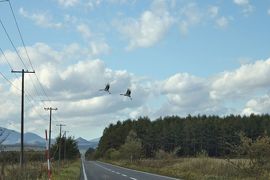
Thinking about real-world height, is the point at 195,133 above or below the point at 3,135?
above

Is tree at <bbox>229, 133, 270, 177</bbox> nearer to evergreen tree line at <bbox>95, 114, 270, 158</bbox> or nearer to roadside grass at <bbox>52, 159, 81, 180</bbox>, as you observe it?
roadside grass at <bbox>52, 159, 81, 180</bbox>

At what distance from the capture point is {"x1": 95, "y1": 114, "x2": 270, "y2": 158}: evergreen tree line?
147500 millimetres

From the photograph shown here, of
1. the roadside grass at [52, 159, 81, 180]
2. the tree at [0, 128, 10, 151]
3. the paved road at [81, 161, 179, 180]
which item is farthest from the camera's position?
the paved road at [81, 161, 179, 180]

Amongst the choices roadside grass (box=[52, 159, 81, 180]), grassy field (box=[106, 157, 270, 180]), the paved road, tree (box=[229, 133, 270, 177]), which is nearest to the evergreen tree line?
grassy field (box=[106, 157, 270, 180])

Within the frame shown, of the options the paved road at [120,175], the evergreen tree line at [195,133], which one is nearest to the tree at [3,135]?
the paved road at [120,175]

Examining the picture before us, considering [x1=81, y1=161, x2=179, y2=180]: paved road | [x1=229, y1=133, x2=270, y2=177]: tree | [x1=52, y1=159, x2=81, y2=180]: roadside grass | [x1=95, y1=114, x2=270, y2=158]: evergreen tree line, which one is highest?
[x1=95, y1=114, x2=270, y2=158]: evergreen tree line

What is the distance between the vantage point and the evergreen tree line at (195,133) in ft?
484

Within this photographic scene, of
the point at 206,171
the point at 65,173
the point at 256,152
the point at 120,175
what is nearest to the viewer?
the point at 256,152

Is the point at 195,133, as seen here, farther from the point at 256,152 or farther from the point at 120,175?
the point at 256,152

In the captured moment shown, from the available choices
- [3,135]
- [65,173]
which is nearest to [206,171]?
[65,173]

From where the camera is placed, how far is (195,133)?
157 meters

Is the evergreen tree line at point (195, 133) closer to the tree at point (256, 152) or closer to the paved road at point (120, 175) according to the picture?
the paved road at point (120, 175)

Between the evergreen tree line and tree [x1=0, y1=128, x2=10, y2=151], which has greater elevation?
the evergreen tree line

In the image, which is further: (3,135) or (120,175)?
(120,175)
